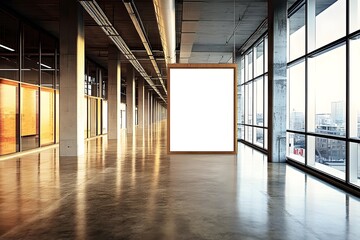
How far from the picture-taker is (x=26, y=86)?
14258mm

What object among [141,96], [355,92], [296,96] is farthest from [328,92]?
[141,96]

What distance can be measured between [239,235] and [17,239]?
3.00 m

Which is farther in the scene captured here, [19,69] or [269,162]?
[19,69]

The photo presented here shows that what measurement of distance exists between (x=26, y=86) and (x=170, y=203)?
10.7 meters

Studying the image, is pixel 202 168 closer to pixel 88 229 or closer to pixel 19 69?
pixel 88 229

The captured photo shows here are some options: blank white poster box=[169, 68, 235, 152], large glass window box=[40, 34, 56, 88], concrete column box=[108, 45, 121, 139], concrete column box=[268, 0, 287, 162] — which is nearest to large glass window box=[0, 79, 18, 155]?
large glass window box=[40, 34, 56, 88]

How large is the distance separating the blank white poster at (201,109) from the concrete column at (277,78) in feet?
7.50

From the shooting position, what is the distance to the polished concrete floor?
4.79m

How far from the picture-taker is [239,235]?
462 centimetres

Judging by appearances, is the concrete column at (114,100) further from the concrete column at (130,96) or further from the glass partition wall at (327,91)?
the glass partition wall at (327,91)

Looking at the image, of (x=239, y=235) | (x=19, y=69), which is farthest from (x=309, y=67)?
(x=19, y=69)

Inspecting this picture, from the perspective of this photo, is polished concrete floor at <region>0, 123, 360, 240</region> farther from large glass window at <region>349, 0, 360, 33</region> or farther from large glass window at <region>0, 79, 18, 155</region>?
large glass window at <region>349, 0, 360, 33</region>

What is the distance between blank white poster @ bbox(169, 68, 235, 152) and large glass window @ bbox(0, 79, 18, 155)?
626 centimetres

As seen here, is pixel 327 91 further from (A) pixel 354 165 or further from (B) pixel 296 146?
(B) pixel 296 146
